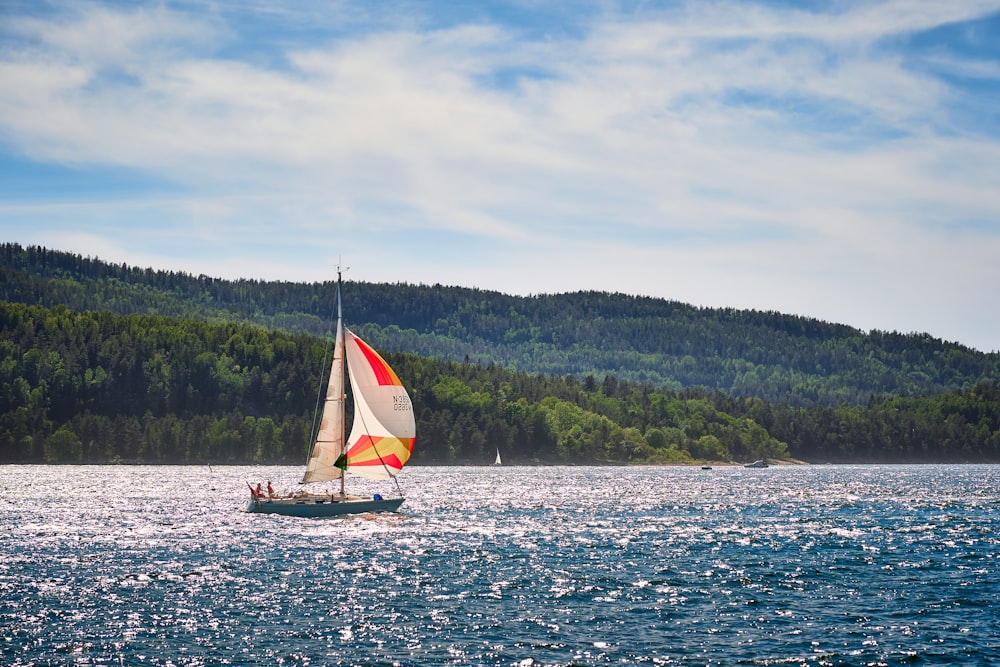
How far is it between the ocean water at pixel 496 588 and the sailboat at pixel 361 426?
5.00 m

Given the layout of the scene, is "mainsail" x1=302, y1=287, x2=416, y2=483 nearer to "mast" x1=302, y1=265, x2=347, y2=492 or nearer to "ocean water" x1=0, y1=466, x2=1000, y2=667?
"mast" x1=302, y1=265, x2=347, y2=492

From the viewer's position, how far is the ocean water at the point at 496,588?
154 ft

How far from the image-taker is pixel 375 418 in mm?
97250

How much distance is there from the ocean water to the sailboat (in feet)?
16.4

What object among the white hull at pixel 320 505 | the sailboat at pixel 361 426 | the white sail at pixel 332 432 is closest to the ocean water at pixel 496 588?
the white hull at pixel 320 505

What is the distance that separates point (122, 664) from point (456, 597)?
2086 cm

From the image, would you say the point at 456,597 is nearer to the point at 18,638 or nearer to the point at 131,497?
the point at 18,638

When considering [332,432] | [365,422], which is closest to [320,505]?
[332,432]

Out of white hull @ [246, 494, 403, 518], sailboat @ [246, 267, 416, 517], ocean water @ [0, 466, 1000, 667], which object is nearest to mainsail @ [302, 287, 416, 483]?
sailboat @ [246, 267, 416, 517]

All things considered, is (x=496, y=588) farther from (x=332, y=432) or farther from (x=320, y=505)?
(x=320, y=505)

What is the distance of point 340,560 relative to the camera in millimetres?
75875

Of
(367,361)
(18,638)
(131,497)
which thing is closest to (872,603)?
(18,638)

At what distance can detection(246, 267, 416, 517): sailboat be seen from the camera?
96.6m

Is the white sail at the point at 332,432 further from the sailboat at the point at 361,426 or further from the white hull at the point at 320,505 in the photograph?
the white hull at the point at 320,505
